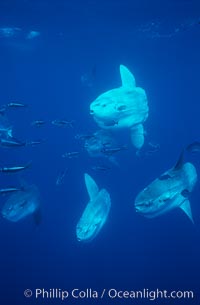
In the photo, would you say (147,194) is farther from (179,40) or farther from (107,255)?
(179,40)

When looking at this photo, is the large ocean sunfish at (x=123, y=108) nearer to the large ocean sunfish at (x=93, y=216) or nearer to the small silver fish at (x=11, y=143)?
the large ocean sunfish at (x=93, y=216)

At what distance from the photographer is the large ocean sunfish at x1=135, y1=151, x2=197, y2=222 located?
625 cm

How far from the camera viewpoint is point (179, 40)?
74.3ft

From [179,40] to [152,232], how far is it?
13.3 meters

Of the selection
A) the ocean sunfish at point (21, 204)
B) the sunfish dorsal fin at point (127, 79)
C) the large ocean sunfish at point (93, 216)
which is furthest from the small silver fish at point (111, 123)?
the ocean sunfish at point (21, 204)

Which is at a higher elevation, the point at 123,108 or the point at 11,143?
the point at 123,108

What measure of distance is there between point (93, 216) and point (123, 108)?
2.85m

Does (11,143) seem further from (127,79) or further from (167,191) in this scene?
(127,79)

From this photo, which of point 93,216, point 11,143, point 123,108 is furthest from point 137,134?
point 11,143

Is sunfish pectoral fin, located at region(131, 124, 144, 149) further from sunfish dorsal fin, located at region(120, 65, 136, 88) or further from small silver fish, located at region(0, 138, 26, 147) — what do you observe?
small silver fish, located at region(0, 138, 26, 147)

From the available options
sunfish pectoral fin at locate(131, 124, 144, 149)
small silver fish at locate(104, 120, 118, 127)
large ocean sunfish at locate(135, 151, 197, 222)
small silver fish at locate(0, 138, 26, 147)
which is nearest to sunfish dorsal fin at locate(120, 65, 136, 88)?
sunfish pectoral fin at locate(131, 124, 144, 149)

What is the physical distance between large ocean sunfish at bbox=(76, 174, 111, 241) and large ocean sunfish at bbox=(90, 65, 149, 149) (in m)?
1.93

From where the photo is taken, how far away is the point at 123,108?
851 centimetres

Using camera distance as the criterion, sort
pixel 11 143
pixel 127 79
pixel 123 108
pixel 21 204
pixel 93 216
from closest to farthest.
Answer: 1. pixel 11 143
2. pixel 93 216
3. pixel 123 108
4. pixel 21 204
5. pixel 127 79
